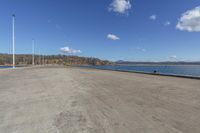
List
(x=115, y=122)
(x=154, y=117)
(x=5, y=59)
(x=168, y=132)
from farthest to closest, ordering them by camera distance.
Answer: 1. (x=5, y=59)
2. (x=154, y=117)
3. (x=115, y=122)
4. (x=168, y=132)

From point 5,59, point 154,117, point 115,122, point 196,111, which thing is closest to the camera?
point 115,122

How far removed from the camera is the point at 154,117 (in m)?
4.25

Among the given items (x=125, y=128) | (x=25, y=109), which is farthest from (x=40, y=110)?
(x=125, y=128)

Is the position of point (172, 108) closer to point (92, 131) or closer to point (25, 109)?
point (92, 131)

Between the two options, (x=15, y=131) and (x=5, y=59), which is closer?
(x=15, y=131)

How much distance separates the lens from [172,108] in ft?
16.8

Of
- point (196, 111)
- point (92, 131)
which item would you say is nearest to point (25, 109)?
point (92, 131)

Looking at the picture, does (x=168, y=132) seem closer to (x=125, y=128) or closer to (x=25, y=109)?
(x=125, y=128)

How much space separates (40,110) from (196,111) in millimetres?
4660

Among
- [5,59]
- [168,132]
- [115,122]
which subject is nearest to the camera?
[168,132]

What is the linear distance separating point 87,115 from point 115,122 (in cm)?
88

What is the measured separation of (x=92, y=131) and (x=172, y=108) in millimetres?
2984

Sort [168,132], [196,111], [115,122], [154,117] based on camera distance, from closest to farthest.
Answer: [168,132] < [115,122] < [154,117] < [196,111]

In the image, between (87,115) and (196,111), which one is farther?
(196,111)
